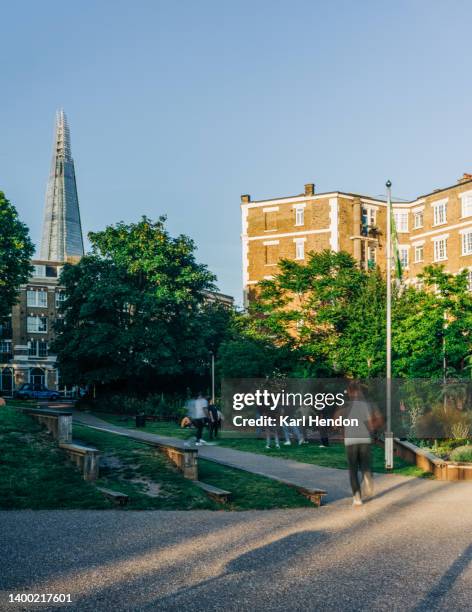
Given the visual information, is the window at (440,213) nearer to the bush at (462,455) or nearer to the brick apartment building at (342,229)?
the brick apartment building at (342,229)

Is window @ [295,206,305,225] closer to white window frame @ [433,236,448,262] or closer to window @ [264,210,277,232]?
window @ [264,210,277,232]

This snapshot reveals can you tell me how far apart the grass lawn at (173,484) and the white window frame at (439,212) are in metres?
45.5

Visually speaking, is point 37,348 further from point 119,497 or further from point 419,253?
point 119,497

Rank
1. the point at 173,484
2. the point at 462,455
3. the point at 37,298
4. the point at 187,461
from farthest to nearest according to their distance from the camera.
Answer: the point at 37,298 → the point at 462,455 → the point at 187,461 → the point at 173,484

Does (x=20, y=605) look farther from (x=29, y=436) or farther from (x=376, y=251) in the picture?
(x=376, y=251)

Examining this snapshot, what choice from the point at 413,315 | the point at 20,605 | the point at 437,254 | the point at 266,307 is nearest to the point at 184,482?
the point at 20,605

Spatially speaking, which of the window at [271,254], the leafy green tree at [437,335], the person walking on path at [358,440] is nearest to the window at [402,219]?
the window at [271,254]

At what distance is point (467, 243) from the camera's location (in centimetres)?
5638

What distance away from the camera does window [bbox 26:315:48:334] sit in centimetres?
8574

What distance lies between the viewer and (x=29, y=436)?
17.7m

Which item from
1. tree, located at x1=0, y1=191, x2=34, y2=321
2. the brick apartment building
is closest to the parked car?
tree, located at x1=0, y1=191, x2=34, y2=321

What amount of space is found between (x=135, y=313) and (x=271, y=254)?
541 inches

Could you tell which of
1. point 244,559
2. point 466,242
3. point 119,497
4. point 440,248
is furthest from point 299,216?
point 244,559

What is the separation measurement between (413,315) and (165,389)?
27828mm
